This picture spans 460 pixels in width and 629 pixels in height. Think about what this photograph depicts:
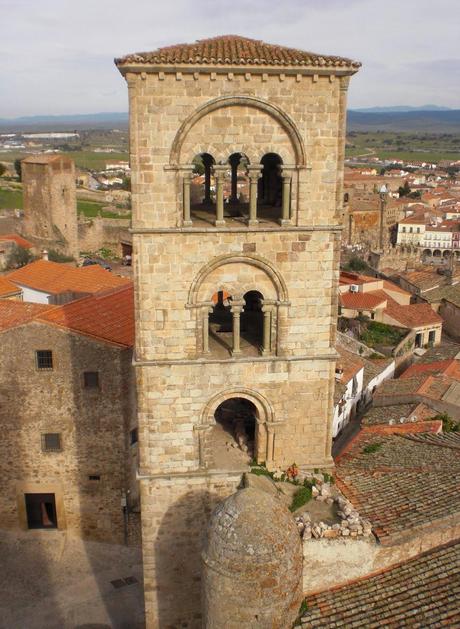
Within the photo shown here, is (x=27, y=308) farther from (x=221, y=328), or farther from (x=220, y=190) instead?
Result: (x=220, y=190)

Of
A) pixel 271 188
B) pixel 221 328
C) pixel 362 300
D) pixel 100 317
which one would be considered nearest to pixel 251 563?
pixel 221 328

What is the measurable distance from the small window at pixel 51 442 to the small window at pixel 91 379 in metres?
2.08

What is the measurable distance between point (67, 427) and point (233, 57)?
14.1 metres

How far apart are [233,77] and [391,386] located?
21.5 meters

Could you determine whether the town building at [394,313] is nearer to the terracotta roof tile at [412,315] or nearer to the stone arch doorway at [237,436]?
the terracotta roof tile at [412,315]

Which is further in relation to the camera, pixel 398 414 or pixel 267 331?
pixel 398 414

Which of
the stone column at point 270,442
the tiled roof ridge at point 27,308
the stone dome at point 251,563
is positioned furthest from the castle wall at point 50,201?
the stone dome at point 251,563

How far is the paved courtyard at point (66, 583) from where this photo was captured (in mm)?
19391

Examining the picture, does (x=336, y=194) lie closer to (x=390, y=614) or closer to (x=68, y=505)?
(x=390, y=614)

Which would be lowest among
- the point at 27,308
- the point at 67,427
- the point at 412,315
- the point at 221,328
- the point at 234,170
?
the point at 412,315

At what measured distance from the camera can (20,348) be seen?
68.9 feet

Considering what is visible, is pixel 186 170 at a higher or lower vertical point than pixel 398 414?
higher

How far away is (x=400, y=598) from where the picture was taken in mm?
12398

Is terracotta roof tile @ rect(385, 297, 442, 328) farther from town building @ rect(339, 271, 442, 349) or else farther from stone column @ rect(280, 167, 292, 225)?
stone column @ rect(280, 167, 292, 225)
